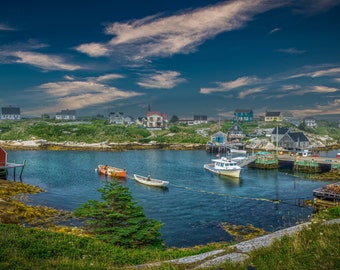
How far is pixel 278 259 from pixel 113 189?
14464 millimetres

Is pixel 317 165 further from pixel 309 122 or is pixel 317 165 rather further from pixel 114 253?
pixel 309 122

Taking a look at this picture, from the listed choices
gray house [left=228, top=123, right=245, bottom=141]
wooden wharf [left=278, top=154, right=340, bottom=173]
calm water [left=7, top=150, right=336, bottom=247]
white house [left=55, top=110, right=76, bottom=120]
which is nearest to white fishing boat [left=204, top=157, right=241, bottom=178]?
calm water [left=7, top=150, right=336, bottom=247]

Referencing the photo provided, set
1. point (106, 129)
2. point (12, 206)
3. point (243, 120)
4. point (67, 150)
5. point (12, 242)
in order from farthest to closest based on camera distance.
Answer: point (243, 120)
point (106, 129)
point (67, 150)
point (12, 206)
point (12, 242)

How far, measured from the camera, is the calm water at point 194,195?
99.1 feet

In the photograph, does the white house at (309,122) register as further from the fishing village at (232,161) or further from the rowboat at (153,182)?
the rowboat at (153,182)

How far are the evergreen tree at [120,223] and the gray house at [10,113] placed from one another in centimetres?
18485

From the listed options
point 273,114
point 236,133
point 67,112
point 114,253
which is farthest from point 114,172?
point 67,112

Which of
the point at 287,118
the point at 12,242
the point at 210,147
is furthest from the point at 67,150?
the point at 287,118

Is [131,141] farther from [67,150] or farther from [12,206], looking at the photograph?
[12,206]

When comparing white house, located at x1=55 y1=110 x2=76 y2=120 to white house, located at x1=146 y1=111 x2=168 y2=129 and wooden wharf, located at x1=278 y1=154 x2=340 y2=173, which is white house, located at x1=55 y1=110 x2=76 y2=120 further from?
wooden wharf, located at x1=278 y1=154 x2=340 y2=173

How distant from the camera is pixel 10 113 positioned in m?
184

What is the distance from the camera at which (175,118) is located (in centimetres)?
19300

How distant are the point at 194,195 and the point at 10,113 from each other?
6814 inches

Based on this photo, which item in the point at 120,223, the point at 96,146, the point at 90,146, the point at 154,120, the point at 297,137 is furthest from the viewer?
the point at 154,120
